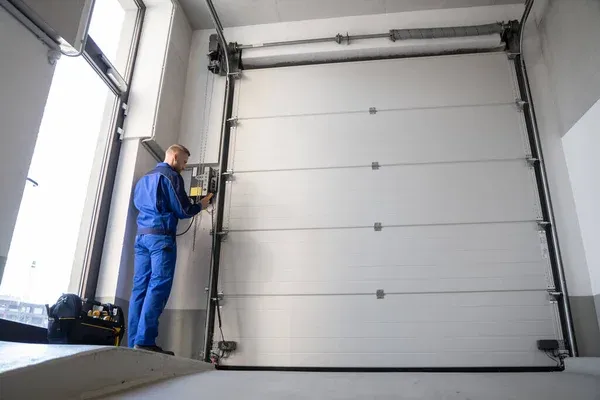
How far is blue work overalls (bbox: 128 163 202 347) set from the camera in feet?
12.7

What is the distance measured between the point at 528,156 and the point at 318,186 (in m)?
2.27

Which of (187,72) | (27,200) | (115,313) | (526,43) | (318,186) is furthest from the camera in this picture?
(187,72)

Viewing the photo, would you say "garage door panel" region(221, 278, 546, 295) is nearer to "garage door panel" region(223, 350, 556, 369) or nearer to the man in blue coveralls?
"garage door panel" region(223, 350, 556, 369)

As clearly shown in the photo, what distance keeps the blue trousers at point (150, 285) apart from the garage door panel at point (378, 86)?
6.82 feet

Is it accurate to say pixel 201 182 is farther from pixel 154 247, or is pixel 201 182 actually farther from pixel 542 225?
pixel 542 225

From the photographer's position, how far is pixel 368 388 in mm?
2270

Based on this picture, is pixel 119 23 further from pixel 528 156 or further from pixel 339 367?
pixel 528 156

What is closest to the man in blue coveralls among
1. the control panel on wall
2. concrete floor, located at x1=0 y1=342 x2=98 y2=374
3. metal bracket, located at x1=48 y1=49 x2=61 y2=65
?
the control panel on wall

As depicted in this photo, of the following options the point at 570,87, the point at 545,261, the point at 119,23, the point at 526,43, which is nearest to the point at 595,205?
the point at 545,261

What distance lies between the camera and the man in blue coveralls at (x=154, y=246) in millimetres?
3863

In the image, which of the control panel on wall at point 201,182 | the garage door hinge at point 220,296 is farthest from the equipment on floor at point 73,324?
the control panel on wall at point 201,182

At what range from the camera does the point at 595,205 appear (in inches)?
167

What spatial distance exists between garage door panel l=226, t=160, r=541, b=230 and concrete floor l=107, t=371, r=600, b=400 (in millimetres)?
2206

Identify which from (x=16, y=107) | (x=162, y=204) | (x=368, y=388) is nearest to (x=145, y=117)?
(x=162, y=204)
